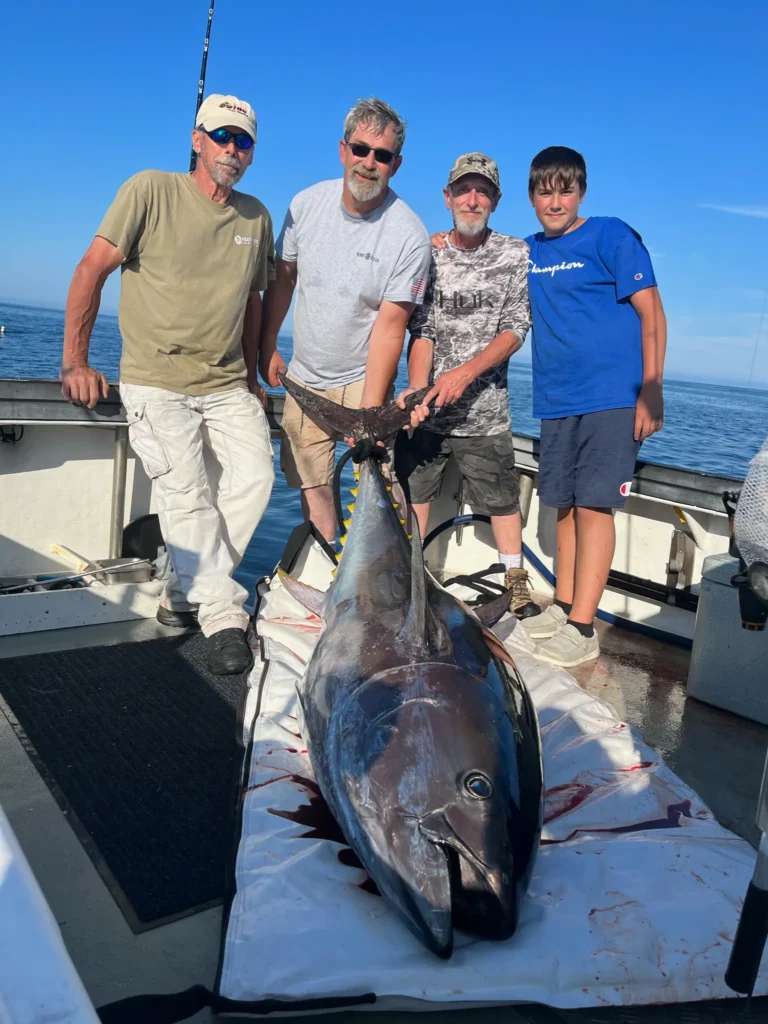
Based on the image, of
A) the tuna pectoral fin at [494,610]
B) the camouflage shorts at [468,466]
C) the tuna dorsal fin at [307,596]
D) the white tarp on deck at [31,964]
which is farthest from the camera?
the camouflage shorts at [468,466]

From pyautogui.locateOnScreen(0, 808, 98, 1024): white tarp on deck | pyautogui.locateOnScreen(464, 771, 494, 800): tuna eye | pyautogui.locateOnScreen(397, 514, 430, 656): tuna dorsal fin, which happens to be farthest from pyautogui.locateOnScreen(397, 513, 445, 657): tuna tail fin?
pyautogui.locateOnScreen(0, 808, 98, 1024): white tarp on deck

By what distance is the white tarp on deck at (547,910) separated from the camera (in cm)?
163

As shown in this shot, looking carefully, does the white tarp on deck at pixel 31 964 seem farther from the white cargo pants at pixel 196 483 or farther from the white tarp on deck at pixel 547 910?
the white cargo pants at pixel 196 483

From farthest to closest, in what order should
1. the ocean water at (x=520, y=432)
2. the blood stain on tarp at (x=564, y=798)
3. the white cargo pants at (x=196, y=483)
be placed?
the ocean water at (x=520, y=432), the white cargo pants at (x=196, y=483), the blood stain on tarp at (x=564, y=798)

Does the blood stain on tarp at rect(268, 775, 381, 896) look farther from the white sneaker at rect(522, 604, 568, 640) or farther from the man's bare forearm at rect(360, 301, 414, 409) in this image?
the man's bare forearm at rect(360, 301, 414, 409)

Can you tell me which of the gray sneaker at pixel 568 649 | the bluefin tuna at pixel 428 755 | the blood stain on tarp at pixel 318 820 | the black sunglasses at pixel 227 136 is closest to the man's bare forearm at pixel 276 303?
the black sunglasses at pixel 227 136

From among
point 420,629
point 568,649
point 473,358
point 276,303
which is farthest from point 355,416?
point 420,629

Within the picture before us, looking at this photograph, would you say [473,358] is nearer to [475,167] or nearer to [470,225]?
[470,225]

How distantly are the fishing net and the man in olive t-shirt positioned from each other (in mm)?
2120

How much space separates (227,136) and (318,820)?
2.67 m

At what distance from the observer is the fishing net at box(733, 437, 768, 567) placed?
155cm

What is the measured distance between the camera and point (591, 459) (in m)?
3.54

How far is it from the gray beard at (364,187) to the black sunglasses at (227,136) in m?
0.46

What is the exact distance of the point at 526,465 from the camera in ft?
14.3
